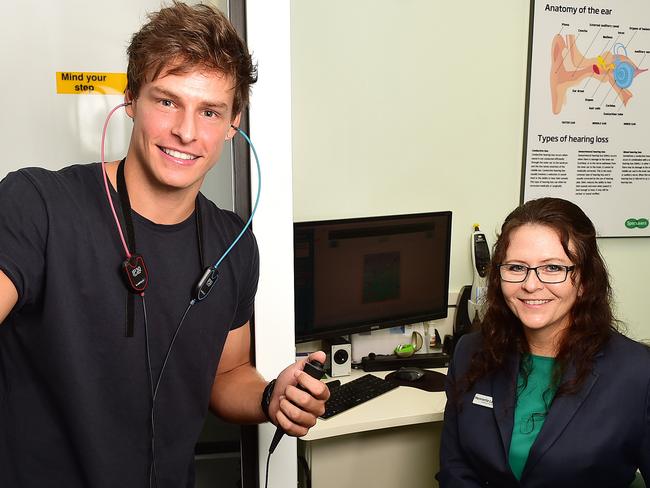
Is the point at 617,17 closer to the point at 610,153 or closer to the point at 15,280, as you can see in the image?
the point at 610,153

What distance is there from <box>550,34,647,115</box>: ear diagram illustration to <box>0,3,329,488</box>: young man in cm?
195

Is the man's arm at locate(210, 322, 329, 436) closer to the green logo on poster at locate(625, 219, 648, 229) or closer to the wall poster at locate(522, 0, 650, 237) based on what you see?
the wall poster at locate(522, 0, 650, 237)

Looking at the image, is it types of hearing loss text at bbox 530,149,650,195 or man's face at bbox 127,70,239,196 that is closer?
man's face at bbox 127,70,239,196

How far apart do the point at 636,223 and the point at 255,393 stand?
7.67 feet

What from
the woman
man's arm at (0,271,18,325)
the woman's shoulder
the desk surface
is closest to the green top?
the woman

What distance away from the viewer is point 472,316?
8.48 feet

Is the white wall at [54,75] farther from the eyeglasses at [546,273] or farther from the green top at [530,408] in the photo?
the green top at [530,408]

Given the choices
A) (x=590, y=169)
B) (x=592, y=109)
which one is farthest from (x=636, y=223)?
(x=592, y=109)

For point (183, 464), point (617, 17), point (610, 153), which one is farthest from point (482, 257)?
point (183, 464)

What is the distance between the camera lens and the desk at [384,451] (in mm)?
2109

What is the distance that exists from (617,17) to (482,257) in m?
1.24

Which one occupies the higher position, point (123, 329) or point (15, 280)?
point (15, 280)

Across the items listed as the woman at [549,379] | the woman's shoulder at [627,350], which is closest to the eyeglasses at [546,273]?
the woman at [549,379]

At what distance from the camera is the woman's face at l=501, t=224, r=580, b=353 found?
1.66 metres
